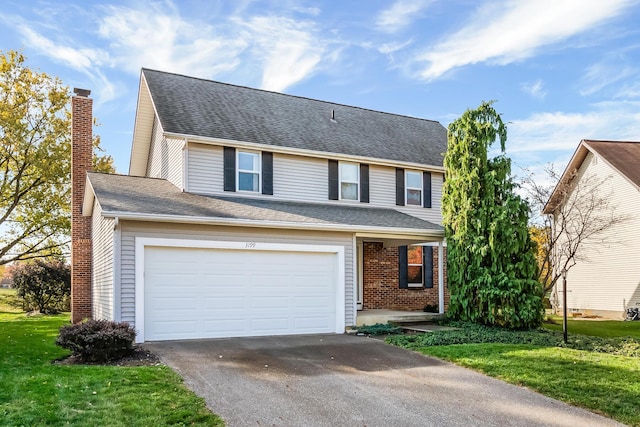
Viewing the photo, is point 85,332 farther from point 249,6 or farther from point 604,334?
point 604,334

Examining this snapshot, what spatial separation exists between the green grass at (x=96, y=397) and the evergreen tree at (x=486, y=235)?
8.83 meters

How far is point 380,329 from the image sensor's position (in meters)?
13.3

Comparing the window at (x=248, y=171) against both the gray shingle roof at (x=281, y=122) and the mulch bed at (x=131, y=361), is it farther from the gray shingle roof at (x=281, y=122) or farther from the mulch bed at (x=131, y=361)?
the mulch bed at (x=131, y=361)

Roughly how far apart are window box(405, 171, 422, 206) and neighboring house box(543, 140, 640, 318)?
17.3ft

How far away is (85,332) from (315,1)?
9280 millimetres

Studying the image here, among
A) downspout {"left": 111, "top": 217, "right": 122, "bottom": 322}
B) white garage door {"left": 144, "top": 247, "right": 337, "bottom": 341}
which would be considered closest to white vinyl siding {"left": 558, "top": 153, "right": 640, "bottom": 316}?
white garage door {"left": 144, "top": 247, "right": 337, "bottom": 341}

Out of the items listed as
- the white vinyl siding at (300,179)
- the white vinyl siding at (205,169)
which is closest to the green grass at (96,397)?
the white vinyl siding at (205,169)

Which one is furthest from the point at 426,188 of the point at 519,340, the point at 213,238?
the point at 213,238

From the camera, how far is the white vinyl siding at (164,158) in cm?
1520

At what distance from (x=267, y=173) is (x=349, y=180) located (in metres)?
2.93

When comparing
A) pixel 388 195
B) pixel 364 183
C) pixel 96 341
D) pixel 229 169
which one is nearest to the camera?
pixel 96 341

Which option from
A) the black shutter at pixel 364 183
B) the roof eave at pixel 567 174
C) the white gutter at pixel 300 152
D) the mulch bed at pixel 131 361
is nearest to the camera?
the mulch bed at pixel 131 361

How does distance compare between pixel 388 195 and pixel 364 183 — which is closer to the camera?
pixel 364 183

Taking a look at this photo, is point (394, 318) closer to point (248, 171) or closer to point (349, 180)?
point (349, 180)
